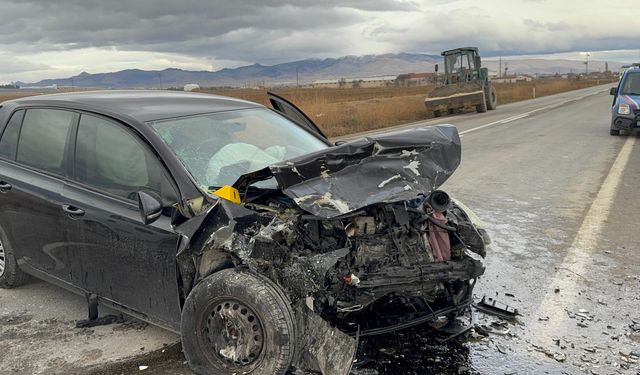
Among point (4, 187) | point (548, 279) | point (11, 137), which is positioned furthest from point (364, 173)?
point (11, 137)

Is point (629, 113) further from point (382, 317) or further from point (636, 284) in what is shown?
point (382, 317)

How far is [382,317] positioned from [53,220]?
2.26 metres

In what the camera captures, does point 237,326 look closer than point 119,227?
Yes

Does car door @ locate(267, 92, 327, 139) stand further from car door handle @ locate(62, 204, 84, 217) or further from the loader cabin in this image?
the loader cabin

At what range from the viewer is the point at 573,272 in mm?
4469

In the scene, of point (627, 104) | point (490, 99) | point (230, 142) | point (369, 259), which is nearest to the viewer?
point (369, 259)

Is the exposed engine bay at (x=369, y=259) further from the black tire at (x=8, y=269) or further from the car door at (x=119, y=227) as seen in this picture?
the black tire at (x=8, y=269)

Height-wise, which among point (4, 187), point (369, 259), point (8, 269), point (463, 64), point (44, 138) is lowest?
point (8, 269)

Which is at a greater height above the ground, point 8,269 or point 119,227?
point 119,227

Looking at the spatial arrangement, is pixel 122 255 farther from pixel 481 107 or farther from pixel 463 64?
pixel 463 64

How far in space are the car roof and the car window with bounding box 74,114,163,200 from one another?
0.13 meters

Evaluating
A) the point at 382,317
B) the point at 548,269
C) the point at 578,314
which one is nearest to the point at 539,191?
the point at 548,269

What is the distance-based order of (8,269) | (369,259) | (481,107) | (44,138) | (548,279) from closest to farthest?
(369,259)
(44,138)
(8,269)
(548,279)
(481,107)

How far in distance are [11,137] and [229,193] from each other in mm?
2306
